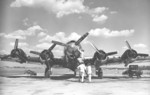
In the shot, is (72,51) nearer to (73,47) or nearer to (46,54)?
(73,47)

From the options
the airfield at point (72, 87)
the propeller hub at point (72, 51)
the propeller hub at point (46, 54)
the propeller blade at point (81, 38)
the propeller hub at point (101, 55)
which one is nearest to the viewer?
the airfield at point (72, 87)

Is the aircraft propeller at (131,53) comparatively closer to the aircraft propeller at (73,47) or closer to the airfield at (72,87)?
the airfield at (72,87)

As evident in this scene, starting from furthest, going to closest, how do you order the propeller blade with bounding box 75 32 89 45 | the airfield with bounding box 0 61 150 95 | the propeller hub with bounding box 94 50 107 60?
the propeller blade with bounding box 75 32 89 45
the propeller hub with bounding box 94 50 107 60
the airfield with bounding box 0 61 150 95

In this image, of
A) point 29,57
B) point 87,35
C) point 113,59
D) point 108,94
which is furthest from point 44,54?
point 108,94

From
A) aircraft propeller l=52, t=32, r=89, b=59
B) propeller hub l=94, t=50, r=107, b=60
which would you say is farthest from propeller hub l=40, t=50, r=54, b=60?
propeller hub l=94, t=50, r=107, b=60

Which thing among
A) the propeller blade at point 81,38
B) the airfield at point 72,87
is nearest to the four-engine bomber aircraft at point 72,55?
the propeller blade at point 81,38

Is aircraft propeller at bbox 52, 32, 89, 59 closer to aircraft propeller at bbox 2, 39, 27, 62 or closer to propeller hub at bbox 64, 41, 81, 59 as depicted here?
propeller hub at bbox 64, 41, 81, 59

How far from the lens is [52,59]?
83.9 ft

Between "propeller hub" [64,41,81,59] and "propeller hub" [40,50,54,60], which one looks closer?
"propeller hub" [64,41,81,59]

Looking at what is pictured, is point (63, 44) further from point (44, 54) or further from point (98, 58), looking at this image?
point (98, 58)

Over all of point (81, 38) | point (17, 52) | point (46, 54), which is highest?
point (81, 38)

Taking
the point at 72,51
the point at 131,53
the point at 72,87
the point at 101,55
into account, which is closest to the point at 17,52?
the point at 72,51

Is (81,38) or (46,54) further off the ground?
(81,38)

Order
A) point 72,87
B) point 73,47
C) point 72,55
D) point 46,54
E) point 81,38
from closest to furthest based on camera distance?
point 72,87, point 72,55, point 73,47, point 81,38, point 46,54
